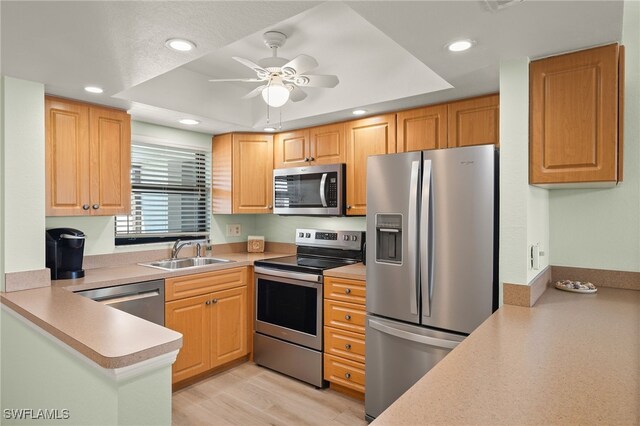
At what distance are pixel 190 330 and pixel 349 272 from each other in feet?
4.35

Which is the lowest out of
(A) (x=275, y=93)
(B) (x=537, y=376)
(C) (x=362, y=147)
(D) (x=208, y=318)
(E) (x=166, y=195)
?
(D) (x=208, y=318)

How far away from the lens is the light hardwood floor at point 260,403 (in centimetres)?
246

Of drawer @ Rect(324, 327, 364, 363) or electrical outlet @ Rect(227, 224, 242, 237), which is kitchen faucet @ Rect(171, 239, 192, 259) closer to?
electrical outlet @ Rect(227, 224, 242, 237)

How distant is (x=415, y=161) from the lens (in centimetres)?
228

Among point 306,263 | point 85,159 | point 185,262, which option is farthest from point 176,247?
point 306,263

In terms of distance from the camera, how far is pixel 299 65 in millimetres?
2020

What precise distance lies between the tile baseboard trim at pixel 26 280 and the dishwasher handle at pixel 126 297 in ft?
1.06

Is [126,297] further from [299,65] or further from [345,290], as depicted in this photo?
[299,65]

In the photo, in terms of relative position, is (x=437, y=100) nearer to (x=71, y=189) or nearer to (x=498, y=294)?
(x=498, y=294)

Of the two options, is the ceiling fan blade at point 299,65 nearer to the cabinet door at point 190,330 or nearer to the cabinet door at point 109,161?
the cabinet door at point 109,161

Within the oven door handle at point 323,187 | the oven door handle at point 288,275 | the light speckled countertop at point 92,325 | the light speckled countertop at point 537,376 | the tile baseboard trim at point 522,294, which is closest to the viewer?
the light speckled countertop at point 537,376

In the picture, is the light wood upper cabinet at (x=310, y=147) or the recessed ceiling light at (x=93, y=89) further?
the light wood upper cabinet at (x=310, y=147)

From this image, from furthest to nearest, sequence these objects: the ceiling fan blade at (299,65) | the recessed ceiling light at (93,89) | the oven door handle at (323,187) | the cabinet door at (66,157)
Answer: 1. the oven door handle at (323,187)
2. the cabinet door at (66,157)
3. the recessed ceiling light at (93,89)
4. the ceiling fan blade at (299,65)

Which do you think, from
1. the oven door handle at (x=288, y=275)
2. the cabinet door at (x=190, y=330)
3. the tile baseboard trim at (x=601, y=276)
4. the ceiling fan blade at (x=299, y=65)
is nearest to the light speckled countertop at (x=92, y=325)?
the cabinet door at (x=190, y=330)
